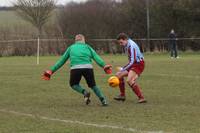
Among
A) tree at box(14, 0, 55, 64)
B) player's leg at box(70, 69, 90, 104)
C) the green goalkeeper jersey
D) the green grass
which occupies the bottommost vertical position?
the green grass

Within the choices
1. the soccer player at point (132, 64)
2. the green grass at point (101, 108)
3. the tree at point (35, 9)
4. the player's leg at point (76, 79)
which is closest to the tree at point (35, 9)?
the tree at point (35, 9)

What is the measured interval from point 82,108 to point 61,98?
2146mm

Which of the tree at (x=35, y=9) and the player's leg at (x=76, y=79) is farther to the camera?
the tree at (x=35, y=9)

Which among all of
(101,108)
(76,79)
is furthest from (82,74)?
(101,108)

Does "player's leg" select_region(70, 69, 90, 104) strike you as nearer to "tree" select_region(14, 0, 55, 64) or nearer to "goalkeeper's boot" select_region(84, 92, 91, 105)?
"goalkeeper's boot" select_region(84, 92, 91, 105)

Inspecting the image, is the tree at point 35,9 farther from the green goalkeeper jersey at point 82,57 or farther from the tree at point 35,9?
the green goalkeeper jersey at point 82,57

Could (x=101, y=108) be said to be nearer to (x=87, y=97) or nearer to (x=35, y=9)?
(x=87, y=97)

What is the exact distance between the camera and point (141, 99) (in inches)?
527

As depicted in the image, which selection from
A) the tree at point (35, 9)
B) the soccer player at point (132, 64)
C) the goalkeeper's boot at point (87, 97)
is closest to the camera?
the goalkeeper's boot at point (87, 97)

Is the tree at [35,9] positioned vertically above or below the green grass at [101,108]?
above

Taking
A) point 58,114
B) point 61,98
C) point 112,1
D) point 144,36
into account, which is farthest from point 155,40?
point 58,114

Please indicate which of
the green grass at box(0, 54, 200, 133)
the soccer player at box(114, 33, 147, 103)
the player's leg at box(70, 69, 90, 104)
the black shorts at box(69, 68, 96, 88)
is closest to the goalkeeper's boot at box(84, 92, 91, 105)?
the player's leg at box(70, 69, 90, 104)

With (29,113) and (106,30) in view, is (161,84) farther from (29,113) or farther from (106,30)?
(106,30)

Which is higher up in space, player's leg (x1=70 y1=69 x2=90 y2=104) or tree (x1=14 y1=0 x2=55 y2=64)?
tree (x1=14 y1=0 x2=55 y2=64)
